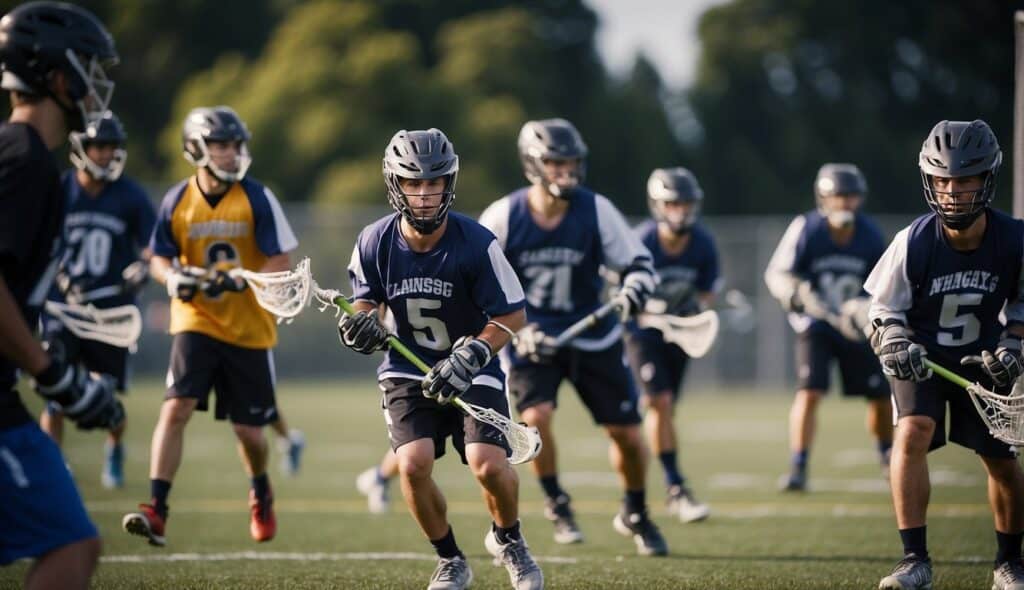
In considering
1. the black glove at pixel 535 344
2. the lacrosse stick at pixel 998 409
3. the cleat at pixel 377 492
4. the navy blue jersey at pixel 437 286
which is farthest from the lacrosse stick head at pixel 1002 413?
the cleat at pixel 377 492

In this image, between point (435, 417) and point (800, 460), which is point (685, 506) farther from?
point (435, 417)

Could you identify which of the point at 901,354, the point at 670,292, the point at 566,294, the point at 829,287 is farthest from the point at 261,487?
the point at 829,287

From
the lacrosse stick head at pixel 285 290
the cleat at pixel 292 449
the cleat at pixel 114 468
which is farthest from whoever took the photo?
the cleat at pixel 292 449

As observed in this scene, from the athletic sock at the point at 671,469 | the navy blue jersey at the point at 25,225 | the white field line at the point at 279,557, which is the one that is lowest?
the athletic sock at the point at 671,469

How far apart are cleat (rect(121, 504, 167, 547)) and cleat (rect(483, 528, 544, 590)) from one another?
5.91 ft

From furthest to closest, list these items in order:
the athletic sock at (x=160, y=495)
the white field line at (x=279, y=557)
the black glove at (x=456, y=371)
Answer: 1. the white field line at (x=279, y=557)
2. the athletic sock at (x=160, y=495)
3. the black glove at (x=456, y=371)

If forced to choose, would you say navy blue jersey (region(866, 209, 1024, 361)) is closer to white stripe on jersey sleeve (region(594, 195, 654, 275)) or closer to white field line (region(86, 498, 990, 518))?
white stripe on jersey sleeve (region(594, 195, 654, 275))

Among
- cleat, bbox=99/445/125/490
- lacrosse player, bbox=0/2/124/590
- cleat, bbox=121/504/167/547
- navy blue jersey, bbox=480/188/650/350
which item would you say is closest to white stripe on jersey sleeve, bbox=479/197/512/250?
navy blue jersey, bbox=480/188/650/350

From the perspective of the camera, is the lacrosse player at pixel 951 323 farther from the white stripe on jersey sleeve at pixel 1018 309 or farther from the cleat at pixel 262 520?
the cleat at pixel 262 520

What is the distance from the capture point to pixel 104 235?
9.04 m

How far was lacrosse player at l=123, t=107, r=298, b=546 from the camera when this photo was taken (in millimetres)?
6957

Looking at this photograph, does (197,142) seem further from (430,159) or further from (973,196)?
(973,196)

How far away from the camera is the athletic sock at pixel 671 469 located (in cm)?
870

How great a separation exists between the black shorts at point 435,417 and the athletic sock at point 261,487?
1.79 metres
